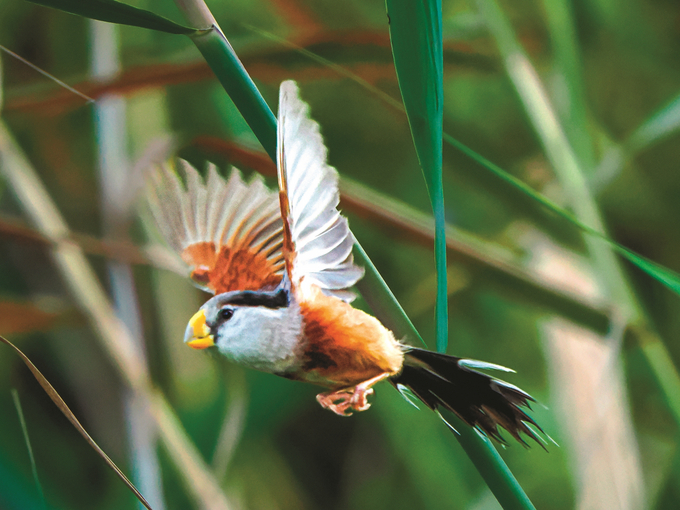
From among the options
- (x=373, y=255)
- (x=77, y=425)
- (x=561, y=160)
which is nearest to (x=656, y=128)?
(x=561, y=160)

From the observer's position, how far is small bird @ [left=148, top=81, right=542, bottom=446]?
25 cm

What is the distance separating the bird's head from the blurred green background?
365 mm

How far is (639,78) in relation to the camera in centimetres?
116

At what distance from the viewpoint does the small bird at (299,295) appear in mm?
250

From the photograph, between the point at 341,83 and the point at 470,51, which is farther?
the point at 341,83

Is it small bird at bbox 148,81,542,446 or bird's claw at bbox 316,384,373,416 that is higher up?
small bird at bbox 148,81,542,446

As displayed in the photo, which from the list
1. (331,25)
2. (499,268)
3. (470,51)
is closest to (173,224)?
(499,268)

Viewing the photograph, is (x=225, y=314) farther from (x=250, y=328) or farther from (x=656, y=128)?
(x=656, y=128)

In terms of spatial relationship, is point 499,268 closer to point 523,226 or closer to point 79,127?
point 523,226

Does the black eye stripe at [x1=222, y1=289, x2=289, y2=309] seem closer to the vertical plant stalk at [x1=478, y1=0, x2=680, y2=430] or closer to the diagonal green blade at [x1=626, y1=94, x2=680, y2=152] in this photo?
the vertical plant stalk at [x1=478, y1=0, x2=680, y2=430]

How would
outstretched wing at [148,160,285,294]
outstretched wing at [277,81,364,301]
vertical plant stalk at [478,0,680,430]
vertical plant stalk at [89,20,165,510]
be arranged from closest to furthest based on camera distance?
outstretched wing at [277,81,364,301], outstretched wing at [148,160,285,294], vertical plant stalk at [478,0,680,430], vertical plant stalk at [89,20,165,510]

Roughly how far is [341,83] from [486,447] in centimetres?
103

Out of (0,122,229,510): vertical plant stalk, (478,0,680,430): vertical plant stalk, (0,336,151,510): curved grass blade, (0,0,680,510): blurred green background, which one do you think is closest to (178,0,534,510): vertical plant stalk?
(0,336,151,510): curved grass blade

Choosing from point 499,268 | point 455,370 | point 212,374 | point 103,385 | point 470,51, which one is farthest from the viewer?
point 103,385
